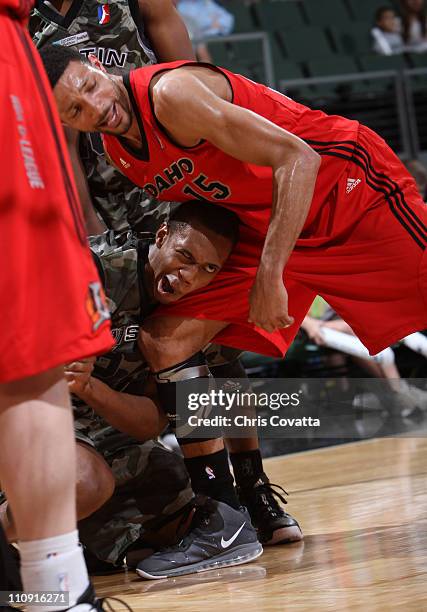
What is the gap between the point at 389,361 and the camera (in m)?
5.56

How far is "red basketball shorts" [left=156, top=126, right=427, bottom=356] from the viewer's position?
2637 millimetres

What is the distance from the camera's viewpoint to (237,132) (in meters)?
2.23

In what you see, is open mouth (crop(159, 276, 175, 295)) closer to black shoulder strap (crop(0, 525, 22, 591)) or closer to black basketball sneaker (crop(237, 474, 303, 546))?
black basketball sneaker (crop(237, 474, 303, 546))

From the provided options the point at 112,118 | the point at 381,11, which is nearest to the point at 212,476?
the point at 112,118

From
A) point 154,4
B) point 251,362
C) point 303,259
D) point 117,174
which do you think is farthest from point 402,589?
point 251,362

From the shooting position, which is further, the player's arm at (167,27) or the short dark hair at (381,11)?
the short dark hair at (381,11)

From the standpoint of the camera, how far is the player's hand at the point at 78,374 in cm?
240

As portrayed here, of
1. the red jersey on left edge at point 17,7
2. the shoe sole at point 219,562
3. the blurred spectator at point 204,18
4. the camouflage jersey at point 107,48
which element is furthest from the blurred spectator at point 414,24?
the red jersey on left edge at point 17,7

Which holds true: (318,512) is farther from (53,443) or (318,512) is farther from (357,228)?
(53,443)

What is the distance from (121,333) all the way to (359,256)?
0.70 meters

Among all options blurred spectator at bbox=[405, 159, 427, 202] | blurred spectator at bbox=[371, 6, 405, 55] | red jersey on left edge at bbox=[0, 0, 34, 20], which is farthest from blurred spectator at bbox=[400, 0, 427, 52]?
red jersey on left edge at bbox=[0, 0, 34, 20]

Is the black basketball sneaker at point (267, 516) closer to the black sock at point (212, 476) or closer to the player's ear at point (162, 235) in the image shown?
the black sock at point (212, 476)

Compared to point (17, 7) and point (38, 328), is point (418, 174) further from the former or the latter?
point (38, 328)

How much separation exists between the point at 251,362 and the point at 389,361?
0.80m
